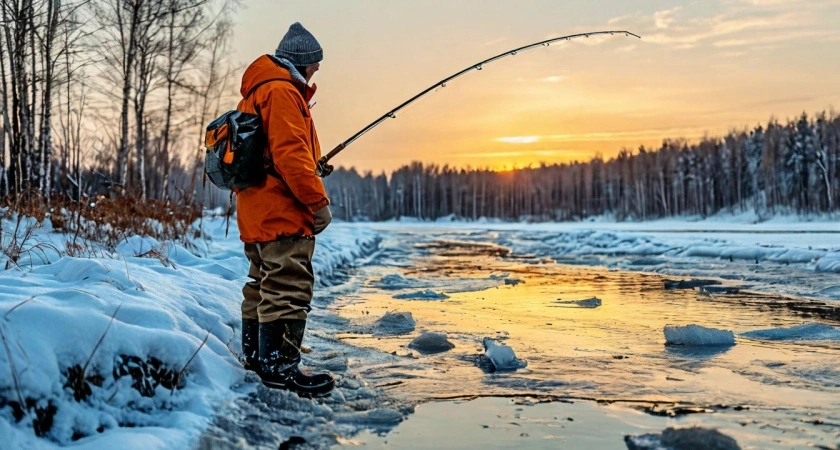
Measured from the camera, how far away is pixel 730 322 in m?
5.49

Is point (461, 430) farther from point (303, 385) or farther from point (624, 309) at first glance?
point (624, 309)

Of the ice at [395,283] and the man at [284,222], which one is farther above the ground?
the man at [284,222]

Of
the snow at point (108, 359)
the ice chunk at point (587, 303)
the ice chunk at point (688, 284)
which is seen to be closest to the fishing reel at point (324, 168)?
the snow at point (108, 359)

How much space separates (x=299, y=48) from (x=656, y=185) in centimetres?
7013

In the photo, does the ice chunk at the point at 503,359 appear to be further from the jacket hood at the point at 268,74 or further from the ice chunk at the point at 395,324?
the jacket hood at the point at 268,74

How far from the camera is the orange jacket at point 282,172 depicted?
3.10 m

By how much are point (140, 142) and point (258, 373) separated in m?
14.5

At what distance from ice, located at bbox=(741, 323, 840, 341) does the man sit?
328 centimetres

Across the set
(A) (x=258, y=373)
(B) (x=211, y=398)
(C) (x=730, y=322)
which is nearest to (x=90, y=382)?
(B) (x=211, y=398)

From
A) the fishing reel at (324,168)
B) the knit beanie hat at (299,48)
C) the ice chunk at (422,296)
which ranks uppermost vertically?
the knit beanie hat at (299,48)

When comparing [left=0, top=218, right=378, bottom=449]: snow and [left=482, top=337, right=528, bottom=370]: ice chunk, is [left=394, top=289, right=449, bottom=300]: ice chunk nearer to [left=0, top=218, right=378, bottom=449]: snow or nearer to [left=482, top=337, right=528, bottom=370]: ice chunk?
[left=482, top=337, right=528, bottom=370]: ice chunk

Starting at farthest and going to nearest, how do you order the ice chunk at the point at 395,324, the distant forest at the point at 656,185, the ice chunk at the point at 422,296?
the distant forest at the point at 656,185
the ice chunk at the point at 422,296
the ice chunk at the point at 395,324

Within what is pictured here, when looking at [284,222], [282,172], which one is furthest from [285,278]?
[282,172]

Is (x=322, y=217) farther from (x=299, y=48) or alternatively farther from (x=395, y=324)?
(x=395, y=324)
